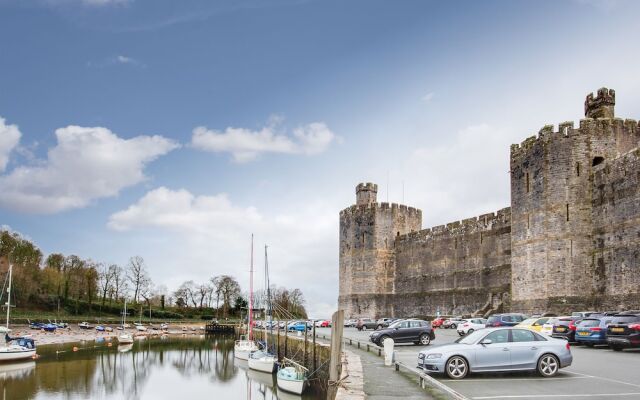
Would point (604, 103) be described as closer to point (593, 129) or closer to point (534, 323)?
point (593, 129)

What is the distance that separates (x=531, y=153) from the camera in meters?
33.5

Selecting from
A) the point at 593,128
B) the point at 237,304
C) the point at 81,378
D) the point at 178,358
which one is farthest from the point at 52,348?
the point at 237,304

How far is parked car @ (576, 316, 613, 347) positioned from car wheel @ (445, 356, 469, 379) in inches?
363

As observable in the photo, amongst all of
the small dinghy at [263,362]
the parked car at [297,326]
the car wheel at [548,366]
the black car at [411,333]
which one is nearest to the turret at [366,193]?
the parked car at [297,326]

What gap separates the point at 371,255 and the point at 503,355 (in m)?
41.0

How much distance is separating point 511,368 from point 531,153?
21.7 m

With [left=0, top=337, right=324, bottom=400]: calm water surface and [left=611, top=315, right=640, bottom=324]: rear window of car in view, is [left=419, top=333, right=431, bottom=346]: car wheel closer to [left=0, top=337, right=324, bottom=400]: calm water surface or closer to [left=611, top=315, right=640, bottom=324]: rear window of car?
[left=0, top=337, right=324, bottom=400]: calm water surface

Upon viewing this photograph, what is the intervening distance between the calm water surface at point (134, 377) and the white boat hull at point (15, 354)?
23.7 inches

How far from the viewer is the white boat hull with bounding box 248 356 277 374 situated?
115 ft

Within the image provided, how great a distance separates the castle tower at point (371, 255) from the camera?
54.8m

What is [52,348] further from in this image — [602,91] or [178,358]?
[602,91]

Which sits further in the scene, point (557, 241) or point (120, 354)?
point (120, 354)

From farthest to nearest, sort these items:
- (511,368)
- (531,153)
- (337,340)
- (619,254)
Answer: (531,153)
(619,254)
(337,340)
(511,368)

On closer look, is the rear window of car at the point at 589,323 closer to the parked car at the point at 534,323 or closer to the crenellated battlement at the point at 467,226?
the parked car at the point at 534,323
